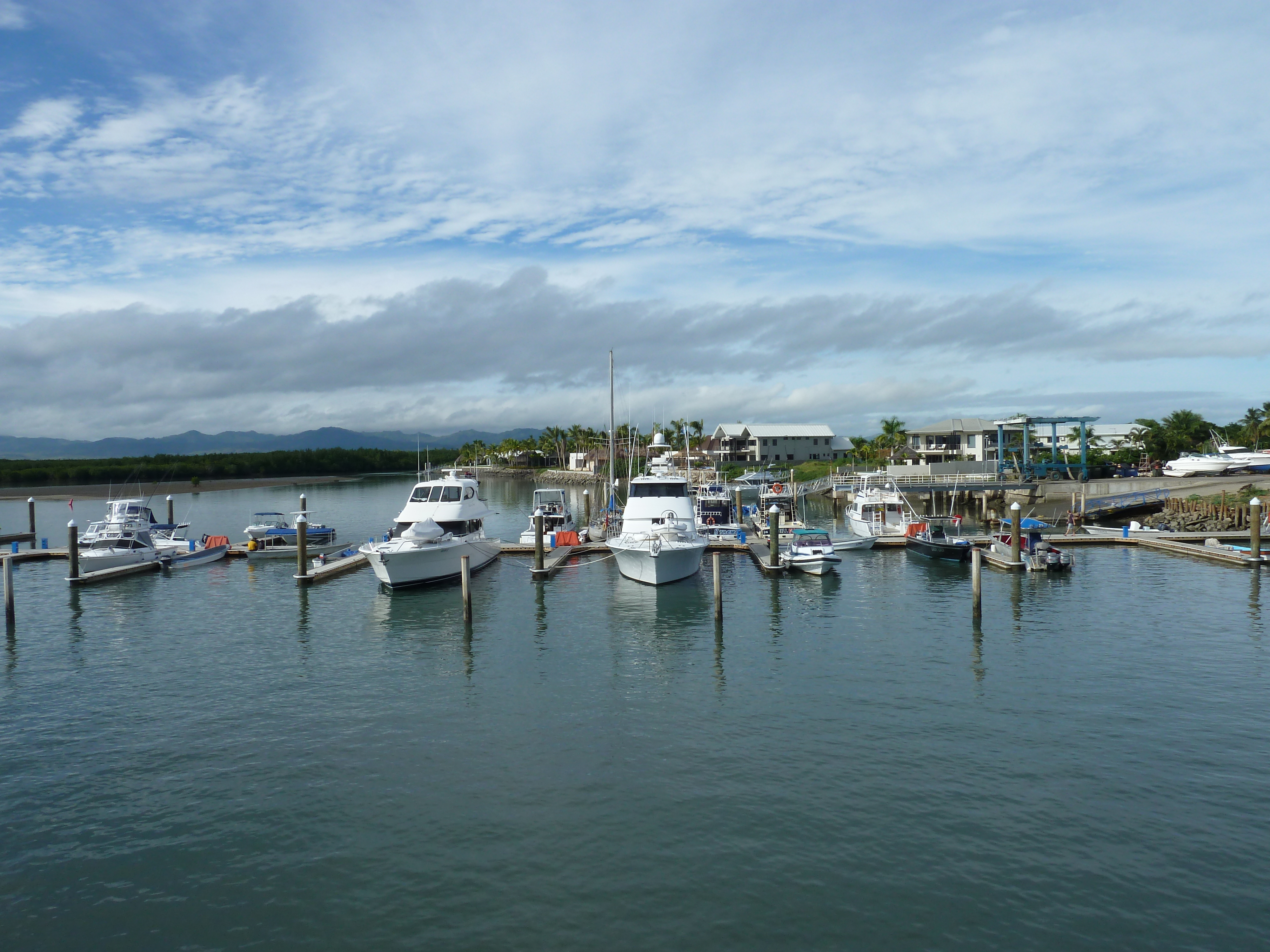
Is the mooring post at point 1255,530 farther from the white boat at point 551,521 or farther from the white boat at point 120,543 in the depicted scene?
the white boat at point 120,543

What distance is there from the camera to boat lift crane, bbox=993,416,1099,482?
86.0 meters

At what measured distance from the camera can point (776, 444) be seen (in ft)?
449

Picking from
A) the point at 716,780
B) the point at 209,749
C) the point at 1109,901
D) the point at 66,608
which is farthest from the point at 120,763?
the point at 66,608

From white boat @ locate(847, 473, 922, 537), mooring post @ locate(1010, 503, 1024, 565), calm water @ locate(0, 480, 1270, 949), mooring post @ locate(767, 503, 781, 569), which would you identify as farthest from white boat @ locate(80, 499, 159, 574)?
mooring post @ locate(1010, 503, 1024, 565)

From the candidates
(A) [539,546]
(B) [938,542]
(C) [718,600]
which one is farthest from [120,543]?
(B) [938,542]

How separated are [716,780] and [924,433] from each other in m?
114

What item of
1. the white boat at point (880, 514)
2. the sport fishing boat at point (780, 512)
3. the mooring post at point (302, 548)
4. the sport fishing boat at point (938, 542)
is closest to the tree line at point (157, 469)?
the sport fishing boat at point (780, 512)

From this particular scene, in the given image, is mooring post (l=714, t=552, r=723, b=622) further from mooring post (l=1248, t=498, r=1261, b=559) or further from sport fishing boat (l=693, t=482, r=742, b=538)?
mooring post (l=1248, t=498, r=1261, b=559)

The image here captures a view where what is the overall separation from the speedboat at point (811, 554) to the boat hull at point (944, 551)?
5.76 meters

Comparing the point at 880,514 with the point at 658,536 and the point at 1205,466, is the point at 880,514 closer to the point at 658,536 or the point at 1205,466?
the point at 658,536

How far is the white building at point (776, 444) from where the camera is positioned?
447 feet

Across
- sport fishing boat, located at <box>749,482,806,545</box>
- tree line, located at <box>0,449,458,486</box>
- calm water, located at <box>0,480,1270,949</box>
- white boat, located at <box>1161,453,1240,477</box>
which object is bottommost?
calm water, located at <box>0,480,1270,949</box>

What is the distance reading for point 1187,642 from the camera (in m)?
27.6

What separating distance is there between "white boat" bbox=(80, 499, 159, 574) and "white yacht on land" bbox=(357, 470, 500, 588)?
15.3 metres
